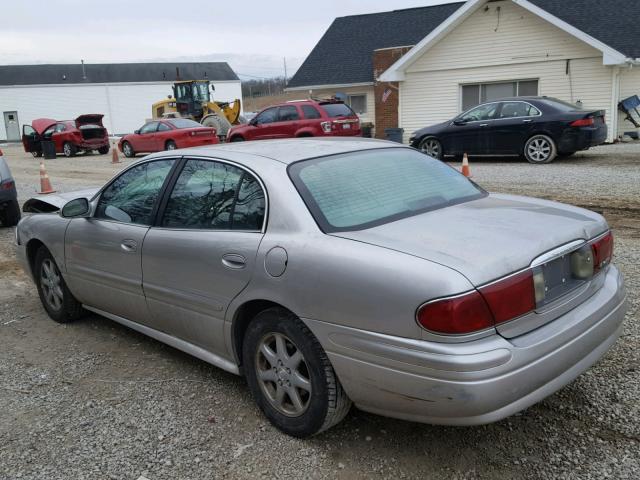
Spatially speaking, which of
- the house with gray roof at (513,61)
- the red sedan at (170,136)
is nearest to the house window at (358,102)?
the house with gray roof at (513,61)

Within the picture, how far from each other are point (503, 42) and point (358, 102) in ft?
26.3

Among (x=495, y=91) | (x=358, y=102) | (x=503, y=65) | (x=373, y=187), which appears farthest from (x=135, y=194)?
(x=358, y=102)

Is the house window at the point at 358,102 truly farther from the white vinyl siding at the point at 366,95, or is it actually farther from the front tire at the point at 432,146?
the front tire at the point at 432,146

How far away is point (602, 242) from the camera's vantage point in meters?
3.21

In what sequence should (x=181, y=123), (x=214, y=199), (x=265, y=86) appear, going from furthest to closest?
(x=265, y=86) < (x=181, y=123) < (x=214, y=199)

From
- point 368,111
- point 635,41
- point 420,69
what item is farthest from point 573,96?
point 368,111

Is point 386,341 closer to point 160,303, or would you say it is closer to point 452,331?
point 452,331

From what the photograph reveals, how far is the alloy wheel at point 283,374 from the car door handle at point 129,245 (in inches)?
49.1

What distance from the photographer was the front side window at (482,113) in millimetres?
14914

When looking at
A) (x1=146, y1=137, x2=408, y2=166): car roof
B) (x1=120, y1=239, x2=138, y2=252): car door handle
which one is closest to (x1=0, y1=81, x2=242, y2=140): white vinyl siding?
(x1=120, y1=239, x2=138, y2=252): car door handle

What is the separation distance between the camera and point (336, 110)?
18.4 meters

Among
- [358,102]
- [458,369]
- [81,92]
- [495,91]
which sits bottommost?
[458,369]

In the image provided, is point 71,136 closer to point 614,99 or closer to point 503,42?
point 503,42

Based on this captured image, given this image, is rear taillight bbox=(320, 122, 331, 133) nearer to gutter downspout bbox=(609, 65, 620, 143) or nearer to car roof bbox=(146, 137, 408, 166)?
gutter downspout bbox=(609, 65, 620, 143)
